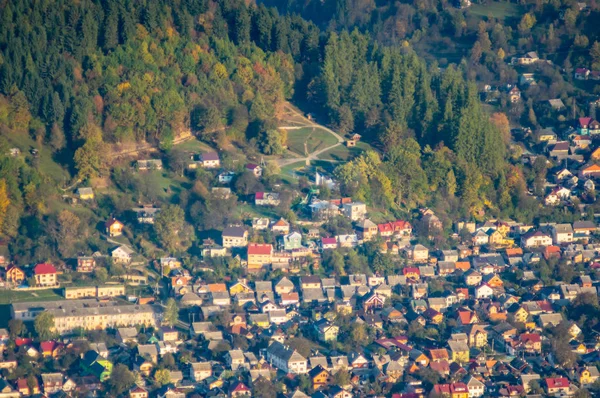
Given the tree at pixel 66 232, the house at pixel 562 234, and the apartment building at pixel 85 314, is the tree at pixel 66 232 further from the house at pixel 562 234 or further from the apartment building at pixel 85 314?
the house at pixel 562 234

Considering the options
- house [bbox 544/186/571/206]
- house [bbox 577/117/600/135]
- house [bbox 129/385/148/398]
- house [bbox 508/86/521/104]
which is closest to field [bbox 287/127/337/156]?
house [bbox 544/186/571/206]

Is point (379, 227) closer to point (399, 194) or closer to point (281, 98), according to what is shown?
point (399, 194)

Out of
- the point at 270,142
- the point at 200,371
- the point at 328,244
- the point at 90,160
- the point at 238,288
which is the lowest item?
the point at 238,288

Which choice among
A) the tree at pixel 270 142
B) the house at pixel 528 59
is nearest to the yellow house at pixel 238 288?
the tree at pixel 270 142

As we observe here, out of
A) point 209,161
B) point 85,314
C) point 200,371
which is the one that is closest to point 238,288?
point 85,314

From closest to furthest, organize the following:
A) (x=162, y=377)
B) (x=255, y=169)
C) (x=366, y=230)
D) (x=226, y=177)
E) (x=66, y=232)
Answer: (x=162, y=377) → (x=66, y=232) → (x=366, y=230) → (x=226, y=177) → (x=255, y=169)

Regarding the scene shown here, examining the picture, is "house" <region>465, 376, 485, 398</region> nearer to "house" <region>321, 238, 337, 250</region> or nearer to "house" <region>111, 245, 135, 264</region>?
"house" <region>321, 238, 337, 250</region>

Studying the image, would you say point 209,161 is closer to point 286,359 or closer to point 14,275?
point 14,275
